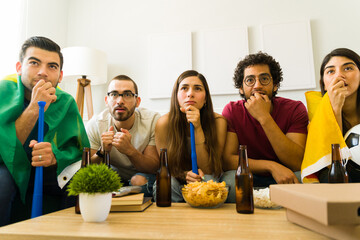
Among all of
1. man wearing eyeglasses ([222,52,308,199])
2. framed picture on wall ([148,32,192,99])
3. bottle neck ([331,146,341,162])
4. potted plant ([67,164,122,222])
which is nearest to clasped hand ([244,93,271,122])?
man wearing eyeglasses ([222,52,308,199])

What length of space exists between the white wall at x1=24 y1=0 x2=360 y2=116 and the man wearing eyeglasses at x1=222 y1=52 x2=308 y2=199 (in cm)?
105

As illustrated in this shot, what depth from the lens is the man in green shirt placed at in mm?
1118

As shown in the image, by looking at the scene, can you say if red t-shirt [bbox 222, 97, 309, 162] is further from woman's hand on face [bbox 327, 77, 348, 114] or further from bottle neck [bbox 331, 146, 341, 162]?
bottle neck [bbox 331, 146, 341, 162]

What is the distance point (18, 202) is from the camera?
1.19 m

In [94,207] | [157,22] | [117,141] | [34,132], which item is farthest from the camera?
[157,22]

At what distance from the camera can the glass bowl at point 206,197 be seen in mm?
861

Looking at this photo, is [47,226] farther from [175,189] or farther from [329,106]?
[329,106]

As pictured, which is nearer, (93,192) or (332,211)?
(332,211)

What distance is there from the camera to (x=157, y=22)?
2945mm

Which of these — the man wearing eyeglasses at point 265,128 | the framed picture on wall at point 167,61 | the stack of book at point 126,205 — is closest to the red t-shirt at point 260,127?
the man wearing eyeglasses at point 265,128

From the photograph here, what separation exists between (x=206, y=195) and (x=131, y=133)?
3.06 feet

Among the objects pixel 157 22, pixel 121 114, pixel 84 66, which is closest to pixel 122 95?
pixel 121 114

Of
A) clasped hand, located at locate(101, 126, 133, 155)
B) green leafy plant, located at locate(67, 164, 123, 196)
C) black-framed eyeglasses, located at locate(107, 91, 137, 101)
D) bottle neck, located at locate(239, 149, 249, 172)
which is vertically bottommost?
green leafy plant, located at locate(67, 164, 123, 196)

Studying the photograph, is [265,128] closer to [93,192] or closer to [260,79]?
[260,79]
